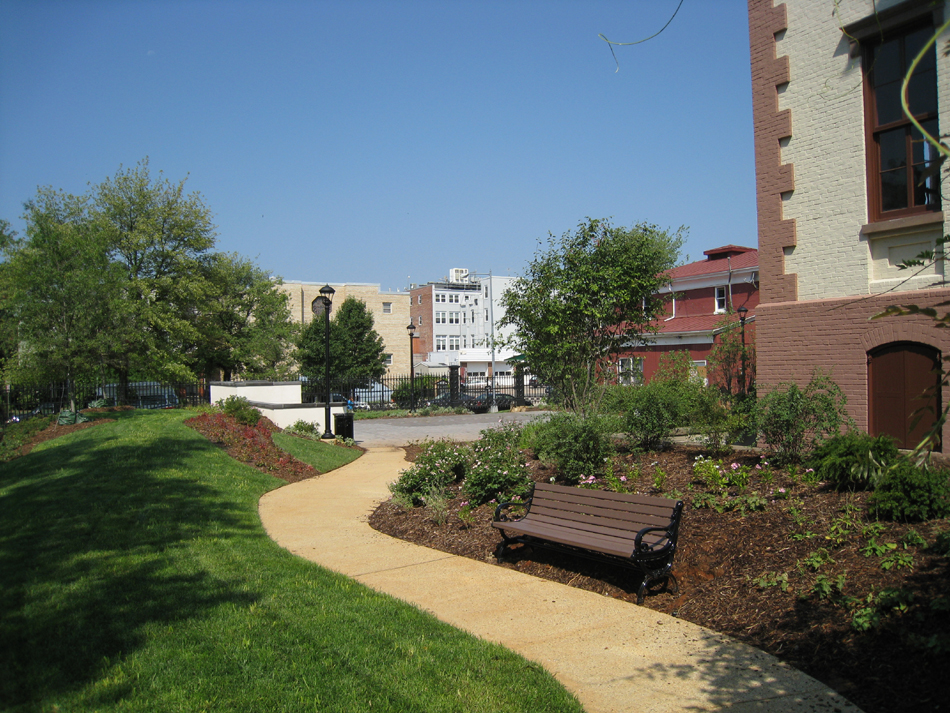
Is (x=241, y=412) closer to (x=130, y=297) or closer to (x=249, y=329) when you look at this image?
(x=130, y=297)

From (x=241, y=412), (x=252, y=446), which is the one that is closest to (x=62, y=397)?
(x=241, y=412)

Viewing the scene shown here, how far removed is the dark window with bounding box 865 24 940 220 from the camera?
29.8 ft

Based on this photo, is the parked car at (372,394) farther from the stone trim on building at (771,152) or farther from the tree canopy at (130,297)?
the stone trim on building at (771,152)

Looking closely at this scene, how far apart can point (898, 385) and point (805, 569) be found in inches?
191

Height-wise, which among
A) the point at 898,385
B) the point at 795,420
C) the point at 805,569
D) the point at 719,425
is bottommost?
the point at 805,569

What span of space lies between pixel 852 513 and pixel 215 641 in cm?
555

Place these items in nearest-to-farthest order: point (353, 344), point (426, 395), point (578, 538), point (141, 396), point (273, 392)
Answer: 1. point (578, 538)
2. point (273, 392)
3. point (141, 396)
4. point (426, 395)
5. point (353, 344)

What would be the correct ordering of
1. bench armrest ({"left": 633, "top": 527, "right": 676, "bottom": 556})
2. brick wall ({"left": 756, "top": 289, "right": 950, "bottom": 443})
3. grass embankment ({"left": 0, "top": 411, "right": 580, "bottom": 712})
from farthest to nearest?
1. brick wall ({"left": 756, "top": 289, "right": 950, "bottom": 443})
2. bench armrest ({"left": 633, "top": 527, "right": 676, "bottom": 556})
3. grass embankment ({"left": 0, "top": 411, "right": 580, "bottom": 712})

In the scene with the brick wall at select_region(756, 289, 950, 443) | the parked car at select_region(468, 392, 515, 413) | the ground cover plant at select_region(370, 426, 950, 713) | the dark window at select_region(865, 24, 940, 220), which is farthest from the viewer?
the parked car at select_region(468, 392, 515, 413)

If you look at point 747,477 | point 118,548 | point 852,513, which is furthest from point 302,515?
point 852,513

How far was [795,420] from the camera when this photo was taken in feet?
26.7

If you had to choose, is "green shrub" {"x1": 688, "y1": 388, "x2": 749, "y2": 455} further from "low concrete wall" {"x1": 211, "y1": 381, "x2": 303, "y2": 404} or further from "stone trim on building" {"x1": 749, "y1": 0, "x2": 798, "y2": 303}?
"low concrete wall" {"x1": 211, "y1": 381, "x2": 303, "y2": 404}

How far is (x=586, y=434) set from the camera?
9.04 meters

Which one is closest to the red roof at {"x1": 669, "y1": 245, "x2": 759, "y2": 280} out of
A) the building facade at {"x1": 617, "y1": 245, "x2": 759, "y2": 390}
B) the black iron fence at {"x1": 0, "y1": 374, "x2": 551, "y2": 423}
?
the building facade at {"x1": 617, "y1": 245, "x2": 759, "y2": 390}
